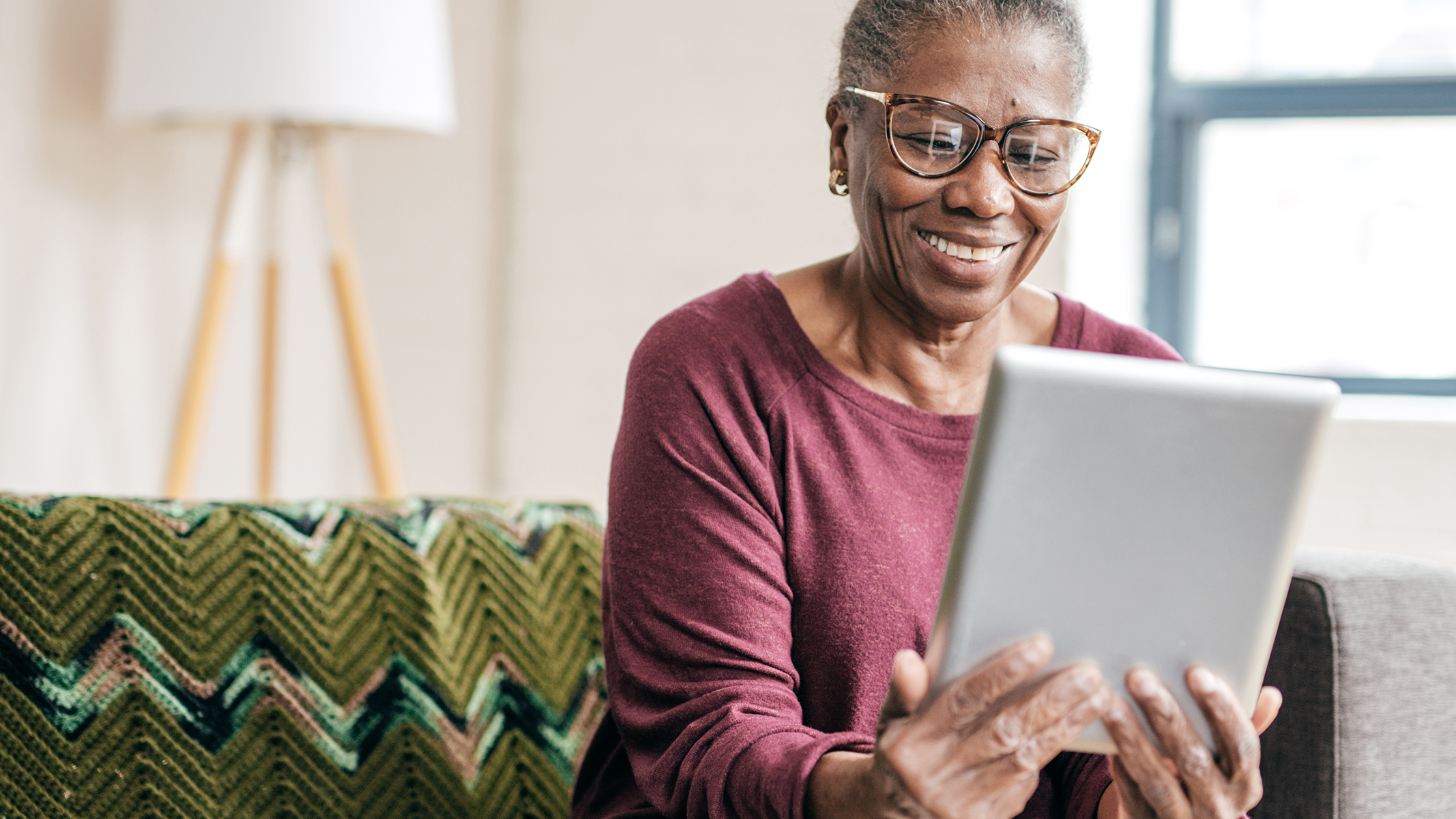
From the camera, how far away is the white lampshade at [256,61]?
6.46ft

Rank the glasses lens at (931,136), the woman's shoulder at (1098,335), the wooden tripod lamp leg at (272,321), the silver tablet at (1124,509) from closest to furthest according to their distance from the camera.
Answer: the silver tablet at (1124,509)
the glasses lens at (931,136)
the woman's shoulder at (1098,335)
the wooden tripod lamp leg at (272,321)

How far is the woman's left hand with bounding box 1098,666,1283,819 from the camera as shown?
0.77m

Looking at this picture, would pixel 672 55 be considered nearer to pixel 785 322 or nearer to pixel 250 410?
pixel 250 410

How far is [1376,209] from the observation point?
2699 millimetres

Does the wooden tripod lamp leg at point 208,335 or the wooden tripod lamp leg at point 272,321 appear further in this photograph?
the wooden tripod lamp leg at point 272,321

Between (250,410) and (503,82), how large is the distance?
0.85 meters

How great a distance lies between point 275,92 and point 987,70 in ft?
4.43

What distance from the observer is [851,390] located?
1086 mm

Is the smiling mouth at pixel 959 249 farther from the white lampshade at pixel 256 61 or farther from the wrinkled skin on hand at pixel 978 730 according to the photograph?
the white lampshade at pixel 256 61

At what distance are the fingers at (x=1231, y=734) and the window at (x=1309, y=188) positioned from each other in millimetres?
2096

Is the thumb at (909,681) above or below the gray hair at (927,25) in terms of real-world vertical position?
below

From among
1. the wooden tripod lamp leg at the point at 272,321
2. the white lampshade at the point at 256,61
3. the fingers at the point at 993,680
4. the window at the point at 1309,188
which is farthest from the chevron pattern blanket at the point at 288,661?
the window at the point at 1309,188

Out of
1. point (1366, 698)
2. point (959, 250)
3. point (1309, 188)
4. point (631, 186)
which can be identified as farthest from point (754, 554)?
point (1309, 188)

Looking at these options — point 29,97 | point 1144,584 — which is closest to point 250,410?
point 29,97
